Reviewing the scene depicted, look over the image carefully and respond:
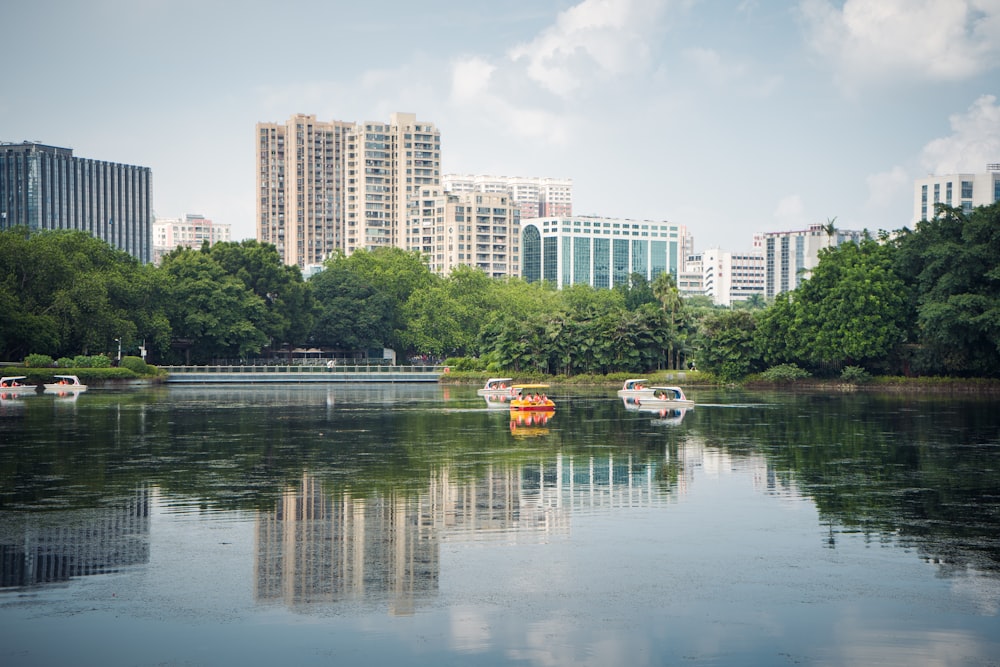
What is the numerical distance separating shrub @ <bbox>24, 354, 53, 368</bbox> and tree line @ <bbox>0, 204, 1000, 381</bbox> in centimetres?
110

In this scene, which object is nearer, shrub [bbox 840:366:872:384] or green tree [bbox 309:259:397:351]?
shrub [bbox 840:366:872:384]

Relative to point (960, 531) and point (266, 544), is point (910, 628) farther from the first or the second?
point (266, 544)

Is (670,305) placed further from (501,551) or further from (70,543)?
(70,543)

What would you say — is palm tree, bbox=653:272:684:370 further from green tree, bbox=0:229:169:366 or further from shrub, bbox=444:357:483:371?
green tree, bbox=0:229:169:366

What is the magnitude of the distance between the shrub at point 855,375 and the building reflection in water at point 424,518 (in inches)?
2266

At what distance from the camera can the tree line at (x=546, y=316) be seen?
273 ft

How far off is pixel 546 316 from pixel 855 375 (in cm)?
3117

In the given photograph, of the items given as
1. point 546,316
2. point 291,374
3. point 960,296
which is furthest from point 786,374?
point 291,374

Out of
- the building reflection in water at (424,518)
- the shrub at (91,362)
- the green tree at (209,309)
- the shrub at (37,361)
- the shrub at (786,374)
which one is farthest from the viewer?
the green tree at (209,309)

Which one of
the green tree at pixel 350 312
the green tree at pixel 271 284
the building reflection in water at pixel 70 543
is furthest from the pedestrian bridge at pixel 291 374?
the building reflection in water at pixel 70 543

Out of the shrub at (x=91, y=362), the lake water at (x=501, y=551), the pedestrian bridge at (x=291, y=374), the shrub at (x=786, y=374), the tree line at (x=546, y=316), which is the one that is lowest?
the lake water at (x=501, y=551)

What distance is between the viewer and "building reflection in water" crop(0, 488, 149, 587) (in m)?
19.6

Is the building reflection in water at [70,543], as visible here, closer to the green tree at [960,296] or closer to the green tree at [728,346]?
the green tree at [960,296]

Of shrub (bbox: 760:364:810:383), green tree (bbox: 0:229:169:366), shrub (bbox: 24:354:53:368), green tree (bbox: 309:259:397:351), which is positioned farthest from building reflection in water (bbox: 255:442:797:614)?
green tree (bbox: 309:259:397:351)
